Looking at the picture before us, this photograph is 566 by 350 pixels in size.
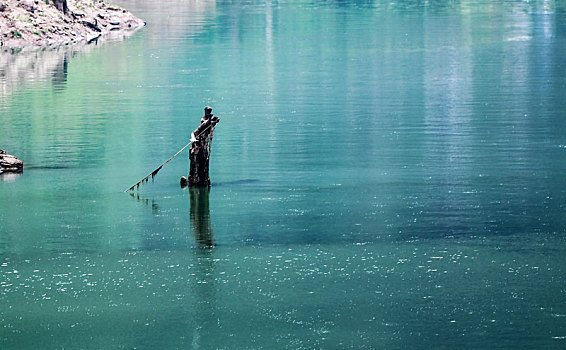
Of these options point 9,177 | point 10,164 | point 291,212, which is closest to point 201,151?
point 291,212

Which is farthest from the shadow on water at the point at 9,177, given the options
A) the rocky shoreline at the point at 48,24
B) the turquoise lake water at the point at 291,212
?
the rocky shoreline at the point at 48,24

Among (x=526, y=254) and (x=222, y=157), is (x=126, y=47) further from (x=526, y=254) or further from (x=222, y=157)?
(x=526, y=254)

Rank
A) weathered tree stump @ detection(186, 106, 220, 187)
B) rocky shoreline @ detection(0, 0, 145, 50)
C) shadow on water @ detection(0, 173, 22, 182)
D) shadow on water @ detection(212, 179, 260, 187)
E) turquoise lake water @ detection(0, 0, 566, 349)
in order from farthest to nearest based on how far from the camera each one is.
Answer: rocky shoreline @ detection(0, 0, 145, 50), shadow on water @ detection(0, 173, 22, 182), shadow on water @ detection(212, 179, 260, 187), weathered tree stump @ detection(186, 106, 220, 187), turquoise lake water @ detection(0, 0, 566, 349)

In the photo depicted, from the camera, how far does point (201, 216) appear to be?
155ft

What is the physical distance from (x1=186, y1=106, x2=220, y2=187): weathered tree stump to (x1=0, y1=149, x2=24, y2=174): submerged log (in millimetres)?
9487

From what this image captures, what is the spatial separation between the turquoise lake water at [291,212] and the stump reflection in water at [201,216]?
0.14 metres

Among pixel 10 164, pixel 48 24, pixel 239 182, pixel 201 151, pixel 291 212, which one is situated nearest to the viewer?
pixel 291 212

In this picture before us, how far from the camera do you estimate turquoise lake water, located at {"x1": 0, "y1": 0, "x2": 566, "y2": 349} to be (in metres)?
33.9

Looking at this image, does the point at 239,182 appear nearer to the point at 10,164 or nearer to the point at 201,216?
the point at 201,216

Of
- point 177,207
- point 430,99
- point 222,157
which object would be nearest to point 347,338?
point 177,207

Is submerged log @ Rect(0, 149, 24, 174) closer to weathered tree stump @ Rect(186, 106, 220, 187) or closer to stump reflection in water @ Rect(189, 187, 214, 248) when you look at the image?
weathered tree stump @ Rect(186, 106, 220, 187)

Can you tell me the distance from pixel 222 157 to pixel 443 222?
18883mm

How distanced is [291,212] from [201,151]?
240 inches

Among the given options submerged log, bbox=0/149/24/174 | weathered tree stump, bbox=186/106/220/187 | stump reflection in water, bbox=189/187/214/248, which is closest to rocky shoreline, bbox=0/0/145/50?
submerged log, bbox=0/149/24/174
